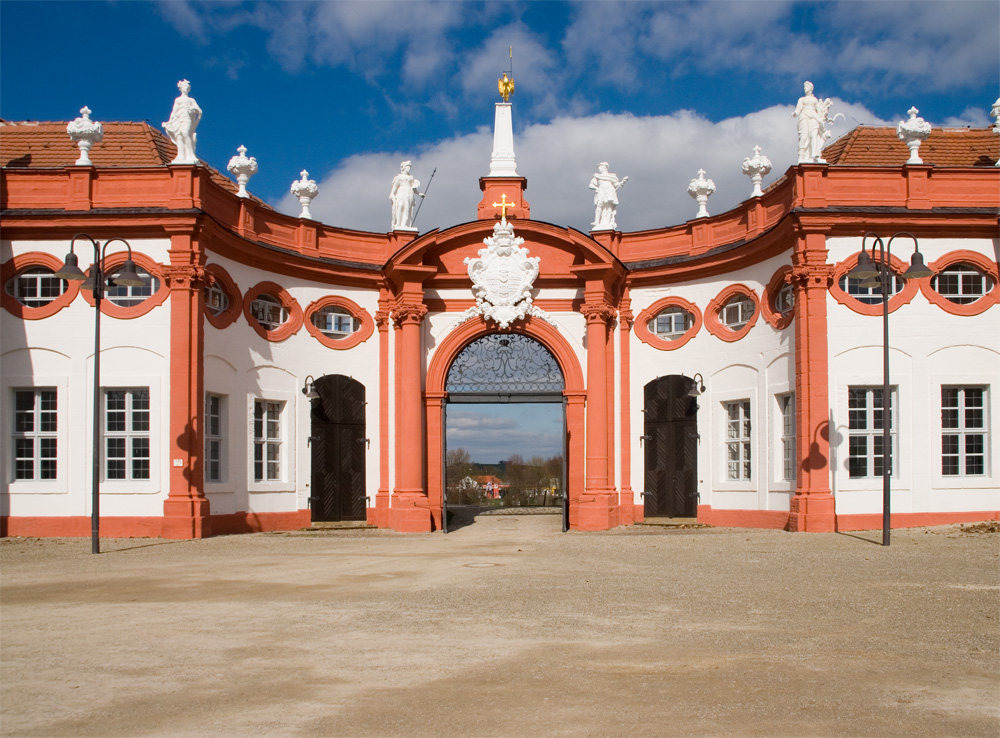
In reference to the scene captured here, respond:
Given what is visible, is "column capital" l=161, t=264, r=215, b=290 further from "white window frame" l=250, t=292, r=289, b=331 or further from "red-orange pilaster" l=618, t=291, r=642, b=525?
"red-orange pilaster" l=618, t=291, r=642, b=525

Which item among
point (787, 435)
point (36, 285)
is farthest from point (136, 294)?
point (787, 435)

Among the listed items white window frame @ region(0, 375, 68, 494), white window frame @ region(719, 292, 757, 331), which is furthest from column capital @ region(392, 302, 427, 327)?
white window frame @ region(0, 375, 68, 494)

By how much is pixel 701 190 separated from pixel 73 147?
1408 centimetres

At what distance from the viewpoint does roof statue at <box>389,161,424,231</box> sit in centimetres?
2297

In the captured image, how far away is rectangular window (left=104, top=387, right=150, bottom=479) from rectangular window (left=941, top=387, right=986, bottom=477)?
15.2 m

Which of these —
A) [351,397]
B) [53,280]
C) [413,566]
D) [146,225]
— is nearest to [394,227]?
[351,397]

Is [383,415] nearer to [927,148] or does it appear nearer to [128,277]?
[128,277]

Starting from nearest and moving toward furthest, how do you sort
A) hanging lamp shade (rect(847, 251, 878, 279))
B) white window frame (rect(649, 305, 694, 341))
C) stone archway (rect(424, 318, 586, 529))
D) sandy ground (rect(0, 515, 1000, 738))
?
sandy ground (rect(0, 515, 1000, 738)) → hanging lamp shade (rect(847, 251, 878, 279)) → stone archway (rect(424, 318, 586, 529)) → white window frame (rect(649, 305, 694, 341))

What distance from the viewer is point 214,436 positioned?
66.1ft

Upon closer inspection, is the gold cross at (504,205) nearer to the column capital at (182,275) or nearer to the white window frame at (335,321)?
the white window frame at (335,321)

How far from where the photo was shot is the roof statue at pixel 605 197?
2291cm

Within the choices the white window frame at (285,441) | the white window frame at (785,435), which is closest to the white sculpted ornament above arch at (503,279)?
the white window frame at (285,441)

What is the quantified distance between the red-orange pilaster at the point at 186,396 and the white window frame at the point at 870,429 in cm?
1225

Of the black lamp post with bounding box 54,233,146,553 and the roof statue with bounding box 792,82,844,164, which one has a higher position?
the roof statue with bounding box 792,82,844,164
